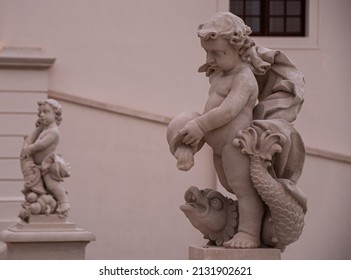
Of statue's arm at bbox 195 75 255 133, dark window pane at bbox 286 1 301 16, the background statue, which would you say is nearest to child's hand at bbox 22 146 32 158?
dark window pane at bbox 286 1 301 16

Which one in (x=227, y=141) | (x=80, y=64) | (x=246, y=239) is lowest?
(x=246, y=239)

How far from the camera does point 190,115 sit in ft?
28.9

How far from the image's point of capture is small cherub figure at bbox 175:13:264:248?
8.66 m

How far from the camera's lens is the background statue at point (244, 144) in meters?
8.66

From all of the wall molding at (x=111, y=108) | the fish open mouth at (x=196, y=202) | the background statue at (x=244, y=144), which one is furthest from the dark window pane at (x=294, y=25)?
the fish open mouth at (x=196, y=202)

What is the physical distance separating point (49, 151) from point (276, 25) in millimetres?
6225

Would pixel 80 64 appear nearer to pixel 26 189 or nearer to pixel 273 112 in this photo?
pixel 26 189

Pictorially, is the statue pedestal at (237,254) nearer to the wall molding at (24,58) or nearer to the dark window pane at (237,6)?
the wall molding at (24,58)

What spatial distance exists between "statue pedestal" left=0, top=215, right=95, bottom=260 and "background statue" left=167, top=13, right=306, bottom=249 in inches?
324

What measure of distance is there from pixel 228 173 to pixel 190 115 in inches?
17.1

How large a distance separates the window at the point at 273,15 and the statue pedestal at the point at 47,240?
618 cm

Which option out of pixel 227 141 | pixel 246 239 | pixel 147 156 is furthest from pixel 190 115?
pixel 147 156

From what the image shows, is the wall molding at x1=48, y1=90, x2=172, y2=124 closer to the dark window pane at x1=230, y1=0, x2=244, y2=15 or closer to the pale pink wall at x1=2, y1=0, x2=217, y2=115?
the pale pink wall at x1=2, y1=0, x2=217, y2=115

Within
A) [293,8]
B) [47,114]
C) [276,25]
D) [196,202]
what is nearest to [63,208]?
[47,114]
